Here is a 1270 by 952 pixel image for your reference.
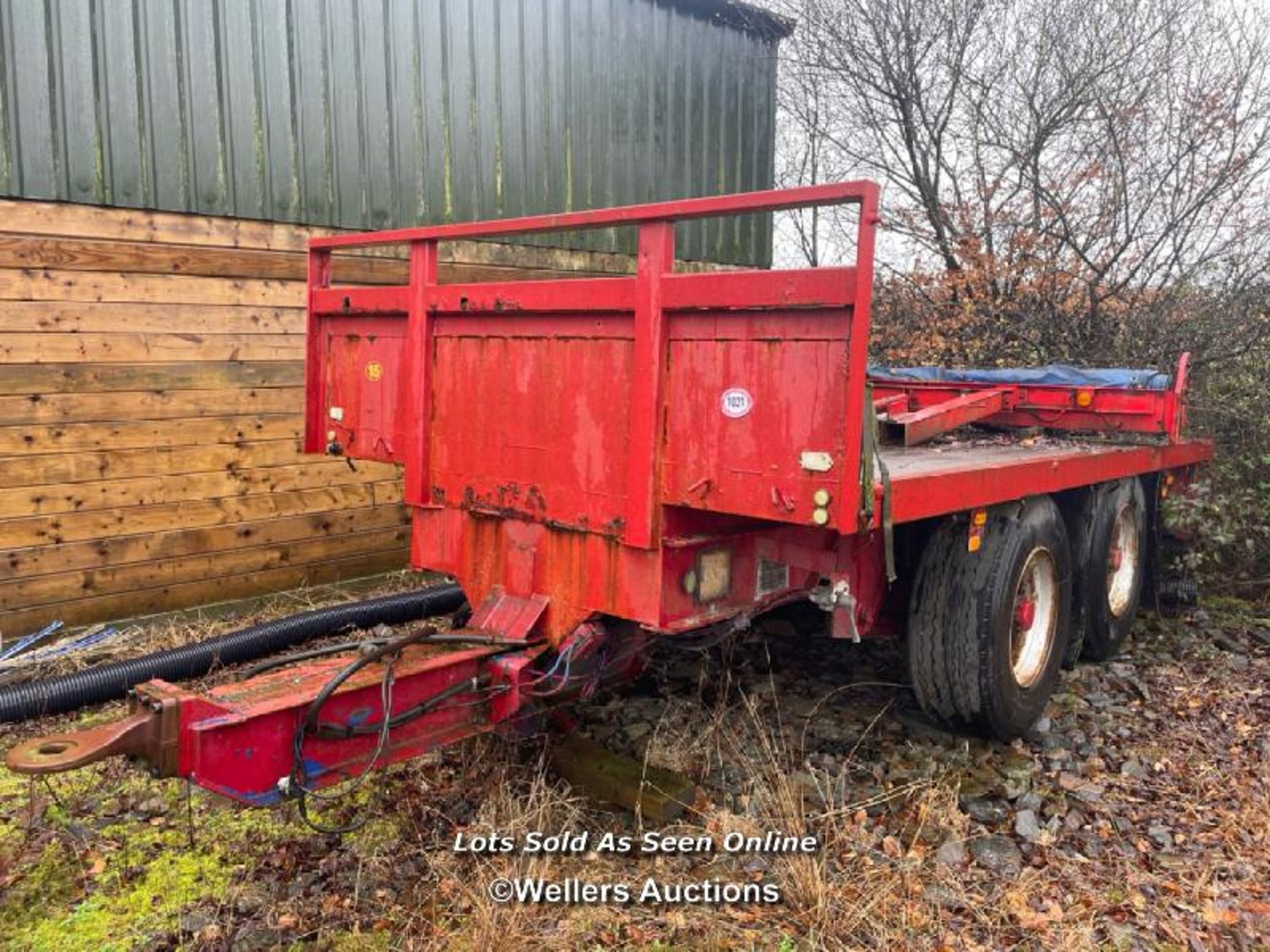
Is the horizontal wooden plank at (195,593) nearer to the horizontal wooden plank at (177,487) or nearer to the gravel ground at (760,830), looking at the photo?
the horizontal wooden plank at (177,487)

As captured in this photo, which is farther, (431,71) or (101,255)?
(431,71)

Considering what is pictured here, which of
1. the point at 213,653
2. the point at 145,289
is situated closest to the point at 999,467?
the point at 213,653

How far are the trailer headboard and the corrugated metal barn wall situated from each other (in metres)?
1.96

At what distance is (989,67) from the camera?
8992 mm

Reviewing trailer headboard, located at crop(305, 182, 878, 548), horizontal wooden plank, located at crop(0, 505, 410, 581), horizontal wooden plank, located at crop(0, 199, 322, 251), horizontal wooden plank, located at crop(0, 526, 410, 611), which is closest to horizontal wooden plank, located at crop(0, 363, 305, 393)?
horizontal wooden plank, located at crop(0, 199, 322, 251)

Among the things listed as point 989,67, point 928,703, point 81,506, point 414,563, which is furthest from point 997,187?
point 81,506

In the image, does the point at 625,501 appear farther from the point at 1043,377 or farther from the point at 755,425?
the point at 1043,377

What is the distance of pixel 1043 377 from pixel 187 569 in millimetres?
→ 5096

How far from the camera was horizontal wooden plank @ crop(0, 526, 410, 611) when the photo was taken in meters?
5.21

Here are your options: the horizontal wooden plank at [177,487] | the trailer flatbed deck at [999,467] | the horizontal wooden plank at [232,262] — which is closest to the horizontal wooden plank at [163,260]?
the horizontal wooden plank at [232,262]

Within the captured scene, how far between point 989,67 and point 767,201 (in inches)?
295

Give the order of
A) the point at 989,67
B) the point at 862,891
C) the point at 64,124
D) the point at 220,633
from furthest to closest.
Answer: the point at 989,67 < the point at 220,633 < the point at 64,124 < the point at 862,891

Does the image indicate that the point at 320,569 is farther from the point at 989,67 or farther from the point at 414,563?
the point at 989,67

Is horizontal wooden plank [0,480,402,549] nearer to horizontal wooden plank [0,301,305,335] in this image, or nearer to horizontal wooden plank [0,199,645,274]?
horizontal wooden plank [0,301,305,335]
